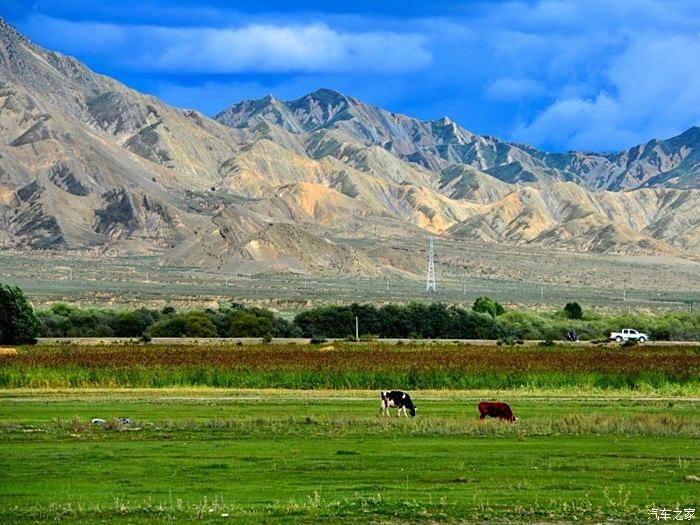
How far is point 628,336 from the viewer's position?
86062mm

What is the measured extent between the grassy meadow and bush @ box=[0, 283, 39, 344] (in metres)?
17.4

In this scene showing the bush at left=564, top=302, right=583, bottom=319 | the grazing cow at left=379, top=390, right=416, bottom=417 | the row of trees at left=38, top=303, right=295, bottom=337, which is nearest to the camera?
the grazing cow at left=379, top=390, right=416, bottom=417

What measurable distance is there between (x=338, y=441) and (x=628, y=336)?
61309mm

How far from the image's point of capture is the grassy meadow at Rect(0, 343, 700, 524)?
18875 mm

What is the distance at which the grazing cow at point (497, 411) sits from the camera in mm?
32156

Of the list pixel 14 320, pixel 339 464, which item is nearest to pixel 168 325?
pixel 14 320

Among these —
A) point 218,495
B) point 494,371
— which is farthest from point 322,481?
point 494,371

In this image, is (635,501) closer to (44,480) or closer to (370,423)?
(44,480)

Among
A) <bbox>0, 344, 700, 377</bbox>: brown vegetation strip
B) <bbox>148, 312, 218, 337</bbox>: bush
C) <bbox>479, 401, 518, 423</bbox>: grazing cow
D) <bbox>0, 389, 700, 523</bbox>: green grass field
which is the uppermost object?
<bbox>148, 312, 218, 337</bbox>: bush

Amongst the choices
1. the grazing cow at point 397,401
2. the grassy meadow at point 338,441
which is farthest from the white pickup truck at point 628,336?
the grazing cow at point 397,401

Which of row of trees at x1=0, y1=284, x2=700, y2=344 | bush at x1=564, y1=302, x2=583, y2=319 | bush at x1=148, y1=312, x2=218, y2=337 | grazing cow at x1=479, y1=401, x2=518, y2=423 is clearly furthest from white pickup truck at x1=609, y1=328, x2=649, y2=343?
grazing cow at x1=479, y1=401, x2=518, y2=423

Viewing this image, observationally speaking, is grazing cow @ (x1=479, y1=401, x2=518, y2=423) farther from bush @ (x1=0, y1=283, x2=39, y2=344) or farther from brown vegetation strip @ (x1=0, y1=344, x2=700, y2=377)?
bush @ (x1=0, y1=283, x2=39, y2=344)

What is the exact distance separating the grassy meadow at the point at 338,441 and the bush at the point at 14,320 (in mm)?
17357

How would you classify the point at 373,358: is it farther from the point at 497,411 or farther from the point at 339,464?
the point at 339,464
